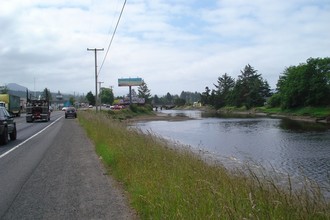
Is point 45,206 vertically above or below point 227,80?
below

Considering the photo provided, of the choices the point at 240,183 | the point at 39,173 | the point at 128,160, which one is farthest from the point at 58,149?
the point at 240,183

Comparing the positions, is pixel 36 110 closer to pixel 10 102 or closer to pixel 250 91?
pixel 10 102

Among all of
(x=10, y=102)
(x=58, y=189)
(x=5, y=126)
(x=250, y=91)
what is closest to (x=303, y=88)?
(x=250, y=91)

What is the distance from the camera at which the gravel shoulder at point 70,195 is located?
6988 millimetres

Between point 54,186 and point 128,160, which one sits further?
point 128,160

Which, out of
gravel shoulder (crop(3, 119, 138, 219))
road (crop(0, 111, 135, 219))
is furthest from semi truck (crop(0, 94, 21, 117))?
gravel shoulder (crop(3, 119, 138, 219))

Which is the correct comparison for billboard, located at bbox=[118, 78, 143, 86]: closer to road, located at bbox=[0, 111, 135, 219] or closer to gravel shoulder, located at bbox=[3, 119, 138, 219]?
road, located at bbox=[0, 111, 135, 219]

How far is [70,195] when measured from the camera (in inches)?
331

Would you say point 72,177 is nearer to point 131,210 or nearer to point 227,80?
point 131,210

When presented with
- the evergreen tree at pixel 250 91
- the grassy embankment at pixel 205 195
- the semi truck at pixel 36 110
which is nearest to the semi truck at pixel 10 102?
the semi truck at pixel 36 110

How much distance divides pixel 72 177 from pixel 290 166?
A: 49.2 ft

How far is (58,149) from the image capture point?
1764cm

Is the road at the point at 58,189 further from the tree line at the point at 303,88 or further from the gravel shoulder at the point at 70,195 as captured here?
the tree line at the point at 303,88

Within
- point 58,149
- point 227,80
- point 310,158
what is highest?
point 227,80
